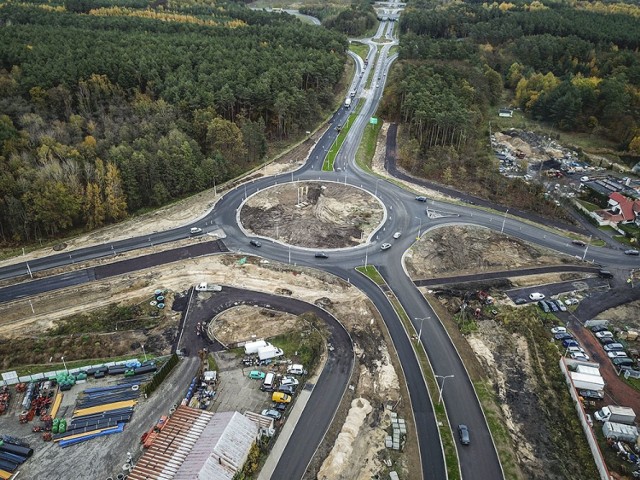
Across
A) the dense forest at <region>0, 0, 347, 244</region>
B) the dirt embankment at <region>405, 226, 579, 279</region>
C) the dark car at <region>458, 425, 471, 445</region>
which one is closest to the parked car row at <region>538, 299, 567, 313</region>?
the dirt embankment at <region>405, 226, 579, 279</region>

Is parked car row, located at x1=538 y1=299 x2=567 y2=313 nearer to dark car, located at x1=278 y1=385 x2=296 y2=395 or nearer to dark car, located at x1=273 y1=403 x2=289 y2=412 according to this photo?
dark car, located at x1=278 y1=385 x2=296 y2=395

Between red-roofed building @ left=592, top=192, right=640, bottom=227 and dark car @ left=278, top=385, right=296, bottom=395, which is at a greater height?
red-roofed building @ left=592, top=192, right=640, bottom=227

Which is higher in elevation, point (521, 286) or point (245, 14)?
point (245, 14)

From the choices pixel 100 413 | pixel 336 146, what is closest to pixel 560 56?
pixel 336 146

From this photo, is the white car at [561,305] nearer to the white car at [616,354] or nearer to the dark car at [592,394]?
the white car at [616,354]

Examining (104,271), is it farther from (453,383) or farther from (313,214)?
(453,383)

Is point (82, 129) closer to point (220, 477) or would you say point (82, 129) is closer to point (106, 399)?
point (106, 399)

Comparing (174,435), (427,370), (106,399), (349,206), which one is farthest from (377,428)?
(349,206)
